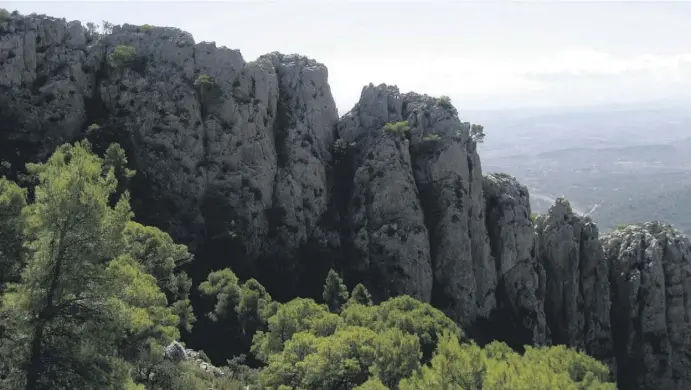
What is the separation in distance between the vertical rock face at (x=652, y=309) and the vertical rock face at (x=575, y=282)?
366 cm

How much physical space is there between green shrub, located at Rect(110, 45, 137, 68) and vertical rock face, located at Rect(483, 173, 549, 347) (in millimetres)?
60882

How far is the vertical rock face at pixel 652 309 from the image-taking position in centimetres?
8369

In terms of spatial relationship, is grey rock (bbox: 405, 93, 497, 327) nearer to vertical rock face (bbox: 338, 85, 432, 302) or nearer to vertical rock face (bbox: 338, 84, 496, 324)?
vertical rock face (bbox: 338, 84, 496, 324)

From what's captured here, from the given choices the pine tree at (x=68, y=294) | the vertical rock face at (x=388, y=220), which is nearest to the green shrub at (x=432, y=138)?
the vertical rock face at (x=388, y=220)

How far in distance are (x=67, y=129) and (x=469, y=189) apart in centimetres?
6078

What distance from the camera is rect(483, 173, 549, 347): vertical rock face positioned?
82562mm

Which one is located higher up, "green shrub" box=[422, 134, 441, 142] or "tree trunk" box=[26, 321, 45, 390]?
"green shrub" box=[422, 134, 441, 142]

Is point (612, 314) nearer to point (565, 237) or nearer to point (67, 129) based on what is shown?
point (565, 237)

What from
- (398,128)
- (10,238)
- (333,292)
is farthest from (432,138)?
(10,238)

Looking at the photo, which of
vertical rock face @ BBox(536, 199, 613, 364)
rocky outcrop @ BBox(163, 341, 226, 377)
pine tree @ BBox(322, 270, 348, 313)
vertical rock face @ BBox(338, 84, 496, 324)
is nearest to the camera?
rocky outcrop @ BBox(163, 341, 226, 377)

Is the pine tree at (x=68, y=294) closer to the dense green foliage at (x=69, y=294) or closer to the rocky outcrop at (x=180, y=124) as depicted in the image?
the dense green foliage at (x=69, y=294)

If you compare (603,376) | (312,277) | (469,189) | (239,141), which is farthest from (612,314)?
(239,141)

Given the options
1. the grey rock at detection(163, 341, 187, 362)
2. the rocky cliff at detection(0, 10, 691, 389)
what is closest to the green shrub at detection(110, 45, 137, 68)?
the rocky cliff at detection(0, 10, 691, 389)

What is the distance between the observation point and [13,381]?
20.2 meters
